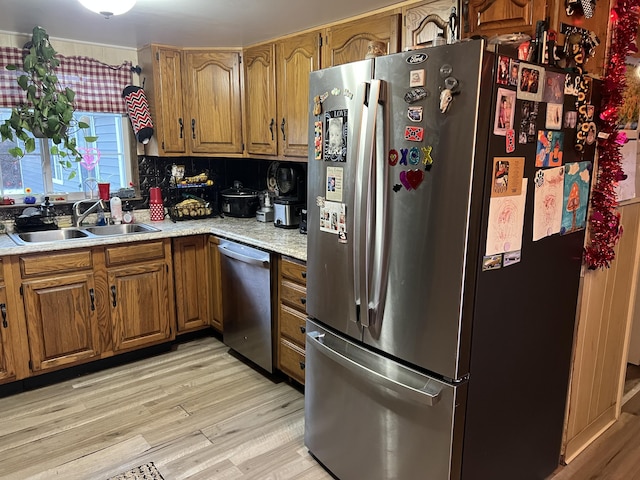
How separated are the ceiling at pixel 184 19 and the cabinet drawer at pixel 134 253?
4.42 ft

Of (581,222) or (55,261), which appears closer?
(581,222)

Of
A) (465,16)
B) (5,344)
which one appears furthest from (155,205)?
(465,16)

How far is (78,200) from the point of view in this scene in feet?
11.1

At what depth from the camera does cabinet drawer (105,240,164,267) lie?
2.92 meters

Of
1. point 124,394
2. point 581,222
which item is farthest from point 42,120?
point 581,222

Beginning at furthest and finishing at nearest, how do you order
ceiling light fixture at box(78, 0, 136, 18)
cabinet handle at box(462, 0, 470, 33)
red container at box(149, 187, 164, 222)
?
red container at box(149, 187, 164, 222) → ceiling light fixture at box(78, 0, 136, 18) → cabinet handle at box(462, 0, 470, 33)

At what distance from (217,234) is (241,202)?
0.52 m

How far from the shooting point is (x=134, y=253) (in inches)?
119

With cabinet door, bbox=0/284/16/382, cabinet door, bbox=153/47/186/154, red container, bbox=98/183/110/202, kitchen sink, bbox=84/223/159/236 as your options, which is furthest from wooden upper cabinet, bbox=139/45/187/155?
cabinet door, bbox=0/284/16/382

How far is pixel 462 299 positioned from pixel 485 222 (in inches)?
10.0

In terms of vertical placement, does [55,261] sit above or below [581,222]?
below

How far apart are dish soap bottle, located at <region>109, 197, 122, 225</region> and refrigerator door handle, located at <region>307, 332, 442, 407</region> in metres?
2.00

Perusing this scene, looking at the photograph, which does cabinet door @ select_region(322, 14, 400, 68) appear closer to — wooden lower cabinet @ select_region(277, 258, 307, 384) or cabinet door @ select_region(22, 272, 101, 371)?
wooden lower cabinet @ select_region(277, 258, 307, 384)

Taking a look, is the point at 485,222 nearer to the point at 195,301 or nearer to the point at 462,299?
the point at 462,299
